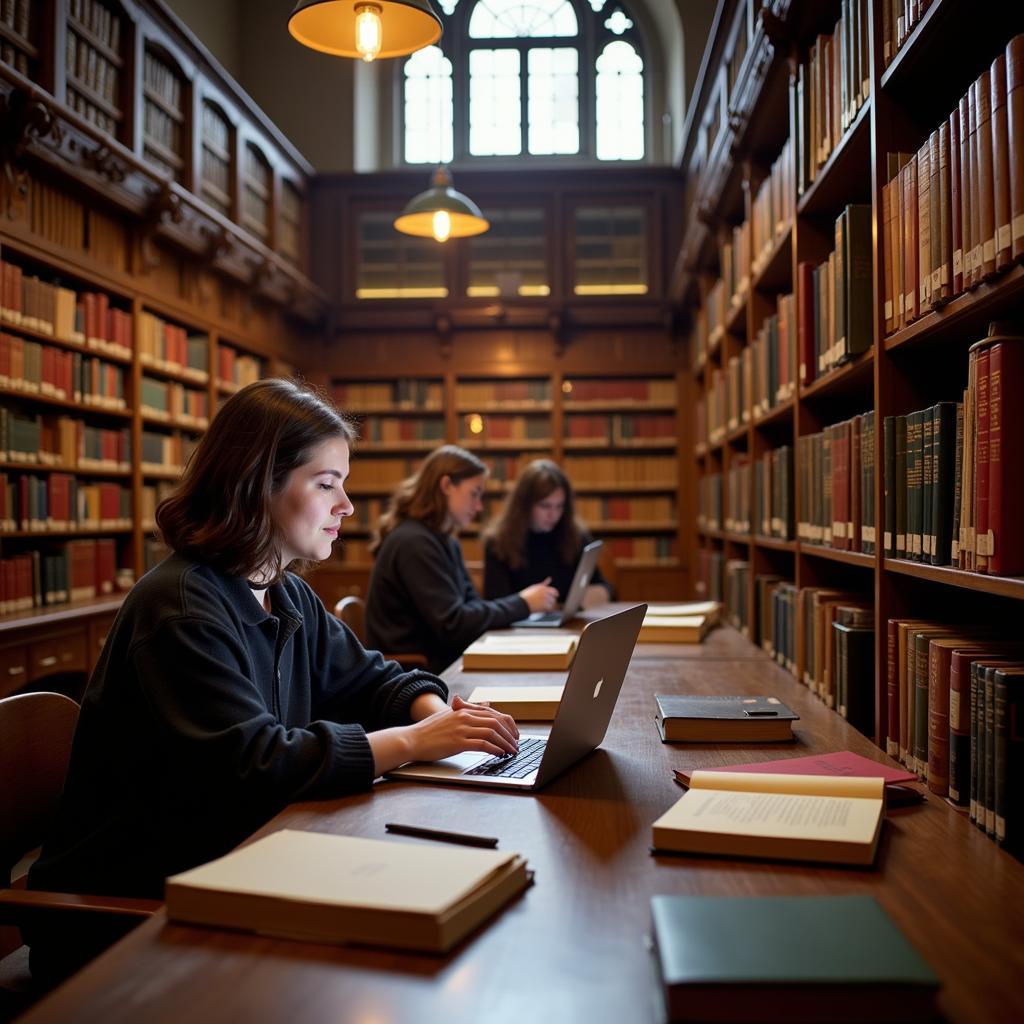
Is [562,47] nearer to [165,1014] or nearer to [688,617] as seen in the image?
[688,617]

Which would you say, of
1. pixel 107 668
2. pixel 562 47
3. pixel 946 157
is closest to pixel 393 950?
pixel 107 668

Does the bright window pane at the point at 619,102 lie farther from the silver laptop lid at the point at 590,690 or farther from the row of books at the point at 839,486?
the silver laptop lid at the point at 590,690

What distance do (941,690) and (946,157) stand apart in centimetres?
82

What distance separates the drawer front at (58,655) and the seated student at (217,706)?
8.00 feet

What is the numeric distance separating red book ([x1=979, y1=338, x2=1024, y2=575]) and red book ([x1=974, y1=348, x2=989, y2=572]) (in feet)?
0.08

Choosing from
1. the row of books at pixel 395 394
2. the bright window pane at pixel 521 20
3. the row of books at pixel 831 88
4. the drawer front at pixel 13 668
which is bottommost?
the drawer front at pixel 13 668

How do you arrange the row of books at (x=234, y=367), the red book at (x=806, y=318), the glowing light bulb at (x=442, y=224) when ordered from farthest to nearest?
the row of books at (x=234, y=367), the glowing light bulb at (x=442, y=224), the red book at (x=806, y=318)

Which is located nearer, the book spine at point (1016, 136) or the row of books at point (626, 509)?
the book spine at point (1016, 136)

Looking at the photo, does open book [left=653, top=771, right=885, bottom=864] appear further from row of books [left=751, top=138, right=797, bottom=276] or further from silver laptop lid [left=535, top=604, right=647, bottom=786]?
row of books [left=751, top=138, right=797, bottom=276]

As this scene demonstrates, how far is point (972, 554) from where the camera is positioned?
145 cm

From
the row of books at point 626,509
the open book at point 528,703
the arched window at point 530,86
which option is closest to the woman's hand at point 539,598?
the open book at point 528,703

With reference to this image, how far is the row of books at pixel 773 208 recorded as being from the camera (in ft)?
9.02

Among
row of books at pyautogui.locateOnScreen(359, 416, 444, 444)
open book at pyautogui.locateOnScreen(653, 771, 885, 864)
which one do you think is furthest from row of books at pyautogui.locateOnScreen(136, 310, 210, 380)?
open book at pyautogui.locateOnScreen(653, 771, 885, 864)

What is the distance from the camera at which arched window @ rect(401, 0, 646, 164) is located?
7867 mm
